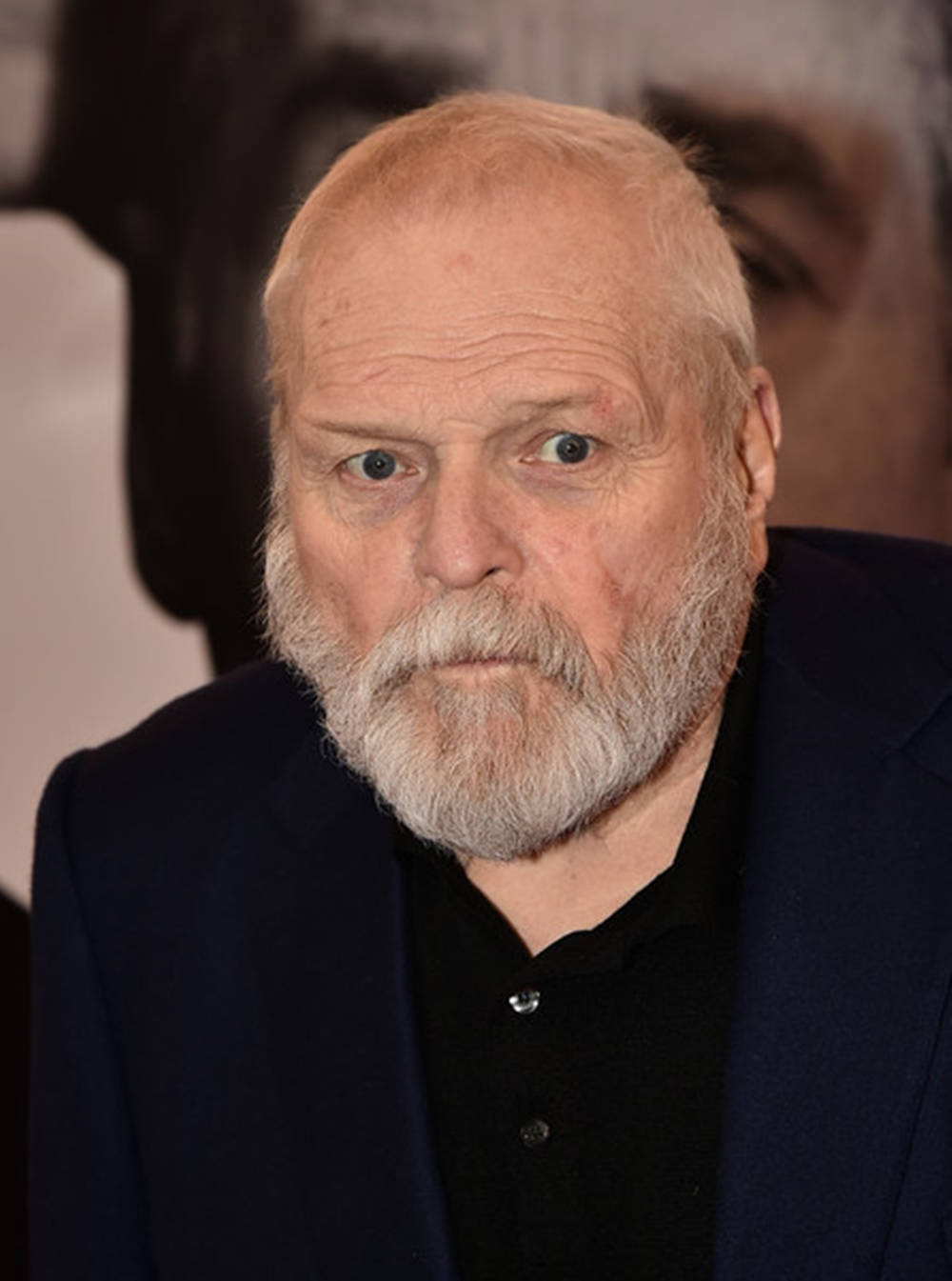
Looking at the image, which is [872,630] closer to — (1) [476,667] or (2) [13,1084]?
(1) [476,667]

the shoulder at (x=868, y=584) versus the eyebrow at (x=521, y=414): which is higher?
the eyebrow at (x=521, y=414)

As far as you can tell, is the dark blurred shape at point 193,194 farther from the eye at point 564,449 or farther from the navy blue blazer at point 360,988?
the eye at point 564,449

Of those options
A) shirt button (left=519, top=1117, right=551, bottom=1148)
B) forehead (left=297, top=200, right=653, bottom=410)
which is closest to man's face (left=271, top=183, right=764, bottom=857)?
forehead (left=297, top=200, right=653, bottom=410)

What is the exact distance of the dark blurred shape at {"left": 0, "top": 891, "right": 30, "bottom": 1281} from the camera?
9.95 feet

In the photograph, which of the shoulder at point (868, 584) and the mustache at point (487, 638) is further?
the shoulder at point (868, 584)

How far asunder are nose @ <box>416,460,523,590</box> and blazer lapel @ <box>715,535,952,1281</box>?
316mm

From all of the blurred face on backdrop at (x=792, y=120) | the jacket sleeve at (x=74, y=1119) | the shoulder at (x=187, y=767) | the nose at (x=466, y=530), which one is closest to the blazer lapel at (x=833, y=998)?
the nose at (x=466, y=530)

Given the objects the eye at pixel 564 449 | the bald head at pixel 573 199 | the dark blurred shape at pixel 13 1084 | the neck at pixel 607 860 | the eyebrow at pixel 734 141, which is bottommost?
the dark blurred shape at pixel 13 1084

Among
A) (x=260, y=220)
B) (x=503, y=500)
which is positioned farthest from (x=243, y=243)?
(x=503, y=500)

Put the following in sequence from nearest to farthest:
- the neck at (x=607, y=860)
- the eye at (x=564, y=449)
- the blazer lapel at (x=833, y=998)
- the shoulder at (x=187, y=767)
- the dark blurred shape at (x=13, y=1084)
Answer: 1. the blazer lapel at (x=833, y=998)
2. the eye at (x=564, y=449)
3. the neck at (x=607, y=860)
4. the shoulder at (x=187, y=767)
5. the dark blurred shape at (x=13, y=1084)

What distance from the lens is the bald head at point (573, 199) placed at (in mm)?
1797

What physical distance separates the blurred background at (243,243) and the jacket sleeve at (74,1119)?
0.91 metres

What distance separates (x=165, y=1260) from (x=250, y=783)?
43 centimetres

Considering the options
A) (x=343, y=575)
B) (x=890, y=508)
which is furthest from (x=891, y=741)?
(x=890, y=508)
